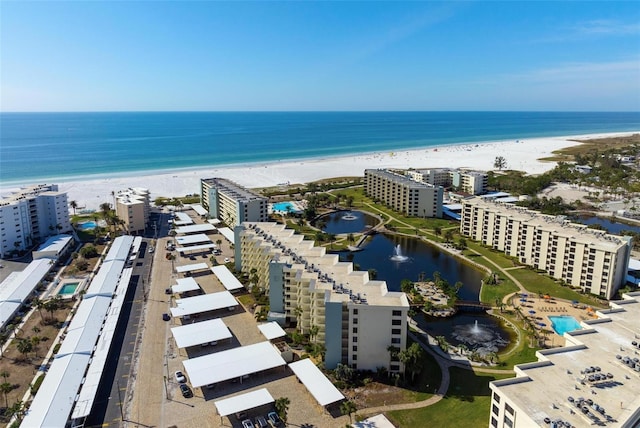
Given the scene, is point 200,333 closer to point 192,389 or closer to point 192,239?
point 192,389

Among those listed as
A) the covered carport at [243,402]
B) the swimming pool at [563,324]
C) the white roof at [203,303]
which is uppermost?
the white roof at [203,303]

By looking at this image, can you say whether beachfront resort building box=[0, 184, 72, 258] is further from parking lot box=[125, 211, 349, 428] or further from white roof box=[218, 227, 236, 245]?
parking lot box=[125, 211, 349, 428]

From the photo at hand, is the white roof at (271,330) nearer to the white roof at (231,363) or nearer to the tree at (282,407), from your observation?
the white roof at (231,363)

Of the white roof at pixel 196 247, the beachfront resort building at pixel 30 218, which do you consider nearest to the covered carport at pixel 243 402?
the white roof at pixel 196 247

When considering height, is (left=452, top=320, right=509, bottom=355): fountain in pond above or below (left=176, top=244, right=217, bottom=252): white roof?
below

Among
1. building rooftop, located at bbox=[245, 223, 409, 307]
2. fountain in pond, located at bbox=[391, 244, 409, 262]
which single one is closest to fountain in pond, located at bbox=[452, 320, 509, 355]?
building rooftop, located at bbox=[245, 223, 409, 307]

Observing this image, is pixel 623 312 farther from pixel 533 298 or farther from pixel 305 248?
pixel 305 248

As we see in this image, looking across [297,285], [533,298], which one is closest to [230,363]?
[297,285]
